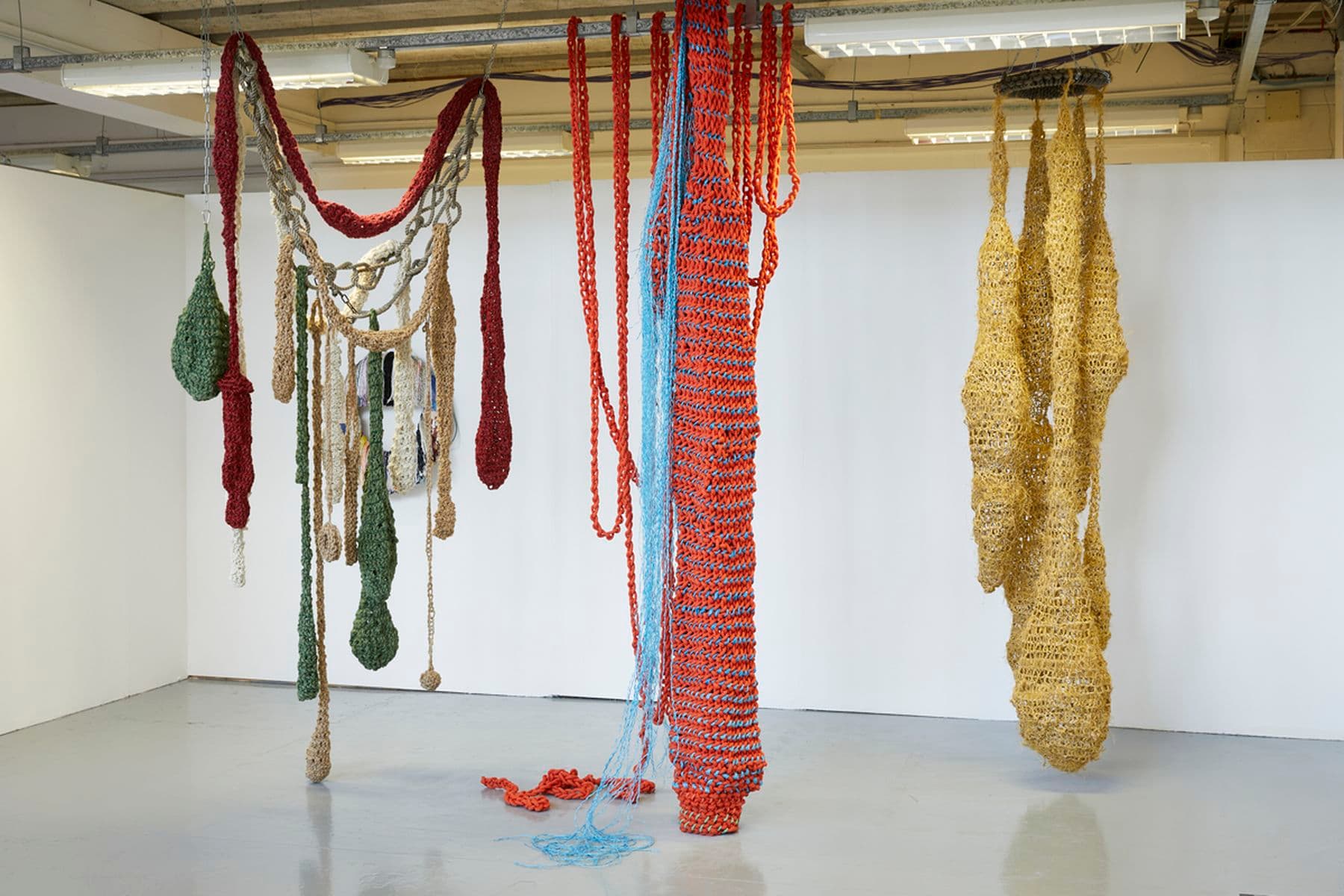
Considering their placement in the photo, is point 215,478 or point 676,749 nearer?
point 676,749

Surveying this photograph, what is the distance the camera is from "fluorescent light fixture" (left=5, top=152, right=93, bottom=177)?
351 inches

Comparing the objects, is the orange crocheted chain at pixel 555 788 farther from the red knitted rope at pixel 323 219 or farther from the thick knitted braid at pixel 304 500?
the red knitted rope at pixel 323 219

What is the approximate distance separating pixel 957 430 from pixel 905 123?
2.05 meters

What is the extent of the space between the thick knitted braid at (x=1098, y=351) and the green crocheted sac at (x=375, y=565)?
91.7 inches

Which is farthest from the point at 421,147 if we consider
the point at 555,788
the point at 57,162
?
the point at 555,788

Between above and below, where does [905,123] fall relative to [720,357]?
above

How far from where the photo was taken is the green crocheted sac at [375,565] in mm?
4445

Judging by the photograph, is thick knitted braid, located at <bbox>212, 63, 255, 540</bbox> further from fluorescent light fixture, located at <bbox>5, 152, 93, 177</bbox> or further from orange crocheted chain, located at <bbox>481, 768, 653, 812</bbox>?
fluorescent light fixture, located at <bbox>5, 152, 93, 177</bbox>

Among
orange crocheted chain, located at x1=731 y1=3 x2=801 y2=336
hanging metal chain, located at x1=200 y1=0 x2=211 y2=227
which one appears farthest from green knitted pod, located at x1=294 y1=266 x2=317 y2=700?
orange crocheted chain, located at x1=731 y1=3 x2=801 y2=336

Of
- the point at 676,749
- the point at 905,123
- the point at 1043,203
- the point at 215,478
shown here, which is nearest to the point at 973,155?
the point at 905,123

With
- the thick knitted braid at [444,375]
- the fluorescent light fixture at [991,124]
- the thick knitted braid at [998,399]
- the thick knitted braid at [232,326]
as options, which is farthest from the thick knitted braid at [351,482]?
the fluorescent light fixture at [991,124]

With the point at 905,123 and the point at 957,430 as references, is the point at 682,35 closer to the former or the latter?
the point at 957,430

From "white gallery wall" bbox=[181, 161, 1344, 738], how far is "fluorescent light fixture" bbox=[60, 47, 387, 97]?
972mm

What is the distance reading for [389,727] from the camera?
17.9 ft
